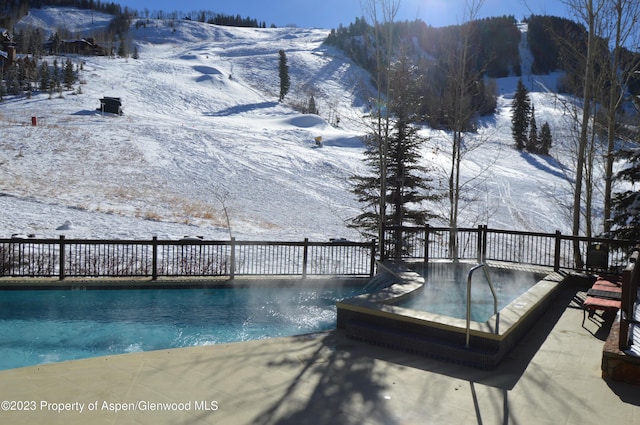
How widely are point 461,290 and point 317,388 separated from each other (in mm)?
6096

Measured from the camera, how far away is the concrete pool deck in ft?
15.2

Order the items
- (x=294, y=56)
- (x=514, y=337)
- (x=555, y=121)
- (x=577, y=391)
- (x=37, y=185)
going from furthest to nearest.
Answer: (x=294, y=56), (x=555, y=121), (x=37, y=185), (x=514, y=337), (x=577, y=391)

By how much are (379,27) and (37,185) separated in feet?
62.9

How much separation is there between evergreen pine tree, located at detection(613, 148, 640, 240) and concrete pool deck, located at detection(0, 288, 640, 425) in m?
4.56

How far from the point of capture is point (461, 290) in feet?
34.2

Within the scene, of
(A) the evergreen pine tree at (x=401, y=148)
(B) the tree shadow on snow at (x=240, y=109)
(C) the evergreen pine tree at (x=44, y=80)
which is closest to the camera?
(A) the evergreen pine tree at (x=401, y=148)

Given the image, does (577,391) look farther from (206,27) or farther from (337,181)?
(206,27)

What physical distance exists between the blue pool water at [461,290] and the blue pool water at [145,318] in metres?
1.82

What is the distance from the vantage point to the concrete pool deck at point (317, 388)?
4629mm

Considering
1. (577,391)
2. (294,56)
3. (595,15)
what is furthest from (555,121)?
(577,391)

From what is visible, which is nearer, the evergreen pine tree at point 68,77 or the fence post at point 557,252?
the fence post at point 557,252

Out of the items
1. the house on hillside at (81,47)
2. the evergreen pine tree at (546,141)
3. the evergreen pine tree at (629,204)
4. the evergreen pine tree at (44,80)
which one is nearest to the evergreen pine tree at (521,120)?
the evergreen pine tree at (546,141)

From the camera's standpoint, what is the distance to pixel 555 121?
236ft

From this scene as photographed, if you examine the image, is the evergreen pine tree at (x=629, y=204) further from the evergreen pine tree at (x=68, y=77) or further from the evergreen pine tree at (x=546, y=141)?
the evergreen pine tree at (x=68, y=77)
